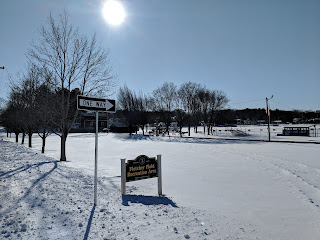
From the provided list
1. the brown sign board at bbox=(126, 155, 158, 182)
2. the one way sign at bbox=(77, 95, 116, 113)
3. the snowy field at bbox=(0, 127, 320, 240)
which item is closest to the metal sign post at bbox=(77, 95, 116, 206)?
the one way sign at bbox=(77, 95, 116, 113)

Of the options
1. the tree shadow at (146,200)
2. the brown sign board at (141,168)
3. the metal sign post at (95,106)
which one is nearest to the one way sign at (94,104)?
the metal sign post at (95,106)

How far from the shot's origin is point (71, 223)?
375 centimetres

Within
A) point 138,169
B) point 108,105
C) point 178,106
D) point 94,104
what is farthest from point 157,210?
point 178,106

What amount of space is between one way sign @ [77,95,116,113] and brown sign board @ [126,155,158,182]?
1.81m

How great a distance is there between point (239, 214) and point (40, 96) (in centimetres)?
1602

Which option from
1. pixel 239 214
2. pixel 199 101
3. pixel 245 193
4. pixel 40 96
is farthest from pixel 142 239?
pixel 199 101

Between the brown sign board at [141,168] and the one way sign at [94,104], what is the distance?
1.81 meters

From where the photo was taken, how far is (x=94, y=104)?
474 centimetres

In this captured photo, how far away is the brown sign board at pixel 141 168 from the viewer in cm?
590

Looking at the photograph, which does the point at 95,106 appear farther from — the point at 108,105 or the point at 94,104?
the point at 108,105

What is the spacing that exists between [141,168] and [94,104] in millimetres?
2437

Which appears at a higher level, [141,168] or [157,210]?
[141,168]

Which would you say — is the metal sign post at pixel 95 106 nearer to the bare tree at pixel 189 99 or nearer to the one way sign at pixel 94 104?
the one way sign at pixel 94 104

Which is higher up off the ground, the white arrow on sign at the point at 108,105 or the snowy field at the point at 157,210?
the white arrow on sign at the point at 108,105
